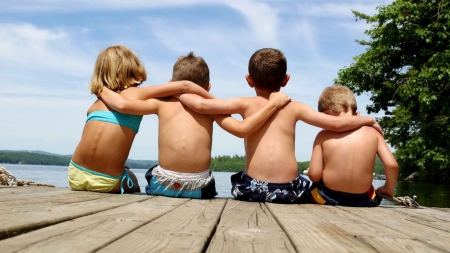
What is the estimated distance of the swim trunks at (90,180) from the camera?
151 inches

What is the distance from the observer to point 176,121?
12.4ft

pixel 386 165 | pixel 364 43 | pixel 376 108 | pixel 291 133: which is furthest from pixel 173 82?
pixel 364 43

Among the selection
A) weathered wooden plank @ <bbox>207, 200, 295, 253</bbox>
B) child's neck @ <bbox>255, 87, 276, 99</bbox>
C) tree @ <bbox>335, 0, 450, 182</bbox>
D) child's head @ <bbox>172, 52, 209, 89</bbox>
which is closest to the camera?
weathered wooden plank @ <bbox>207, 200, 295, 253</bbox>

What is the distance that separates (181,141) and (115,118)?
0.59 metres

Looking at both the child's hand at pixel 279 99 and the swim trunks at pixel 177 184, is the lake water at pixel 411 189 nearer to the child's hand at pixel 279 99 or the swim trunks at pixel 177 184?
the swim trunks at pixel 177 184

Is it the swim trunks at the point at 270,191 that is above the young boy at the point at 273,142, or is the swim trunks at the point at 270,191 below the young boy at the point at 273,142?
below

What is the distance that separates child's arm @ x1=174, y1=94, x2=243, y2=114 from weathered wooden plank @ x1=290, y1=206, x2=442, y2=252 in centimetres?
149

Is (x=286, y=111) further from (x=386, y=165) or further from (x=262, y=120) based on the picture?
→ (x=386, y=165)

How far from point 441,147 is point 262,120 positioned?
53.8 ft

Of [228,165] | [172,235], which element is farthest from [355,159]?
[228,165]

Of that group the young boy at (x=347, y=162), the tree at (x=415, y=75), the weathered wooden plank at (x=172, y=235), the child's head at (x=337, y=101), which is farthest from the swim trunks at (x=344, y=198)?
the tree at (x=415, y=75)

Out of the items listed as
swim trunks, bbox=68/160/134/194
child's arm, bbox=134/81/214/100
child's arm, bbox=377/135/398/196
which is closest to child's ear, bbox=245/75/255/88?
child's arm, bbox=134/81/214/100

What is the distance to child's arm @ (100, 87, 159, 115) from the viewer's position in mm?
3736

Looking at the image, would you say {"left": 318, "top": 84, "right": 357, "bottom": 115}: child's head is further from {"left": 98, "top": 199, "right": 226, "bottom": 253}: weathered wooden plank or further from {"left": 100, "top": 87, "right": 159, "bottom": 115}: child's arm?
{"left": 98, "top": 199, "right": 226, "bottom": 253}: weathered wooden plank
